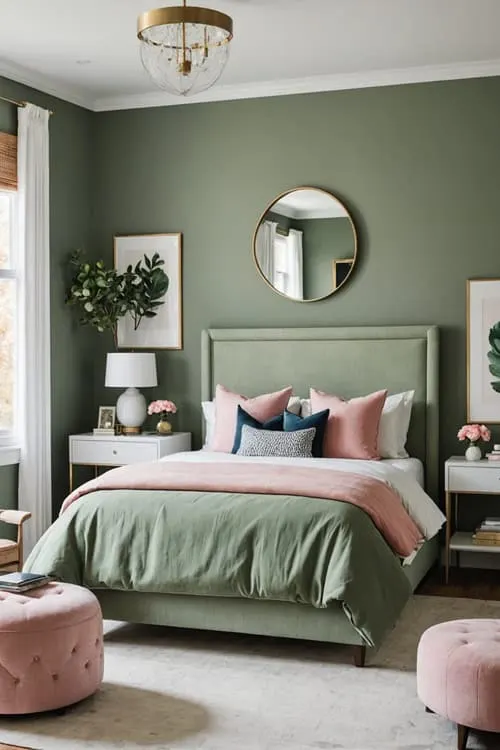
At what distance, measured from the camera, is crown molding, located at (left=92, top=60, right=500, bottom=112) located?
6.01 meters

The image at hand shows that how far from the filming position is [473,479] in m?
5.63

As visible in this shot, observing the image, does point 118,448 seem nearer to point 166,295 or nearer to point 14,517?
point 166,295

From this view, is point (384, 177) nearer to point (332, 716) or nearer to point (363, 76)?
point (363, 76)

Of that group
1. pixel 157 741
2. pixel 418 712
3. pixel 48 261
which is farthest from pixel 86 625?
pixel 48 261

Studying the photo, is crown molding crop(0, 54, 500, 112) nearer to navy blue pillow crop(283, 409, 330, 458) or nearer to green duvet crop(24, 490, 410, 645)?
navy blue pillow crop(283, 409, 330, 458)

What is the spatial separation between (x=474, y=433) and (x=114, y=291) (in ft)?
8.18

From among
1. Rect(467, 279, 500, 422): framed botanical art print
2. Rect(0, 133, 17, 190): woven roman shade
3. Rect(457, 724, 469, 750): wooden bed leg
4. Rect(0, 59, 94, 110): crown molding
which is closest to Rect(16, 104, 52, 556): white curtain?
Rect(0, 133, 17, 190): woven roman shade

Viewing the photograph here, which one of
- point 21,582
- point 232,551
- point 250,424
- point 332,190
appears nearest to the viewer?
point 21,582

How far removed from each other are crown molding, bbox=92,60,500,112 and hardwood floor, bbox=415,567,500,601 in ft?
9.77

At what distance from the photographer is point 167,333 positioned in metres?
6.79

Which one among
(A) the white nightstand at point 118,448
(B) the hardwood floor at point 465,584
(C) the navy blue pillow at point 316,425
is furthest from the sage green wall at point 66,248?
(B) the hardwood floor at point 465,584

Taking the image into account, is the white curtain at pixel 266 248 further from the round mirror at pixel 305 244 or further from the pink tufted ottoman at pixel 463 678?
the pink tufted ottoman at pixel 463 678

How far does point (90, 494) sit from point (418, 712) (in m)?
1.86

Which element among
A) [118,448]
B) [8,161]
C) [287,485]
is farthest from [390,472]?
[8,161]
